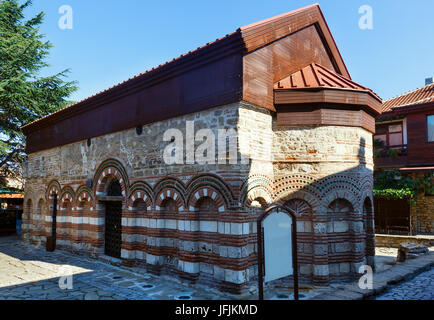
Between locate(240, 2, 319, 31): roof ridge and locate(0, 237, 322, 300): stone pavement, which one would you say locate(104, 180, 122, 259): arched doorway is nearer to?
locate(0, 237, 322, 300): stone pavement

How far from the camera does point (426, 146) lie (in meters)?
15.3

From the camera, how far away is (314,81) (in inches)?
305

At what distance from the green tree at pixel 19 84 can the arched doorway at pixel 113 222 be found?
10.0m

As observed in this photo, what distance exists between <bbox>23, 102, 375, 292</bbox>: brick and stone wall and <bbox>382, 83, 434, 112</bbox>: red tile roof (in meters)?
9.90

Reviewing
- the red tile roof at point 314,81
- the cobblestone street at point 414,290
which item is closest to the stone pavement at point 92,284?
the cobblestone street at point 414,290

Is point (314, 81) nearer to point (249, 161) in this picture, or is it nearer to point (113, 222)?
point (249, 161)

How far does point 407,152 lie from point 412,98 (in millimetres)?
3229

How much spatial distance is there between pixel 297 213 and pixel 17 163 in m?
19.8

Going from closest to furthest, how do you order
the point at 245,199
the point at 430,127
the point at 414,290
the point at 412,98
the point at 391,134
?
1. the point at 245,199
2. the point at 414,290
3. the point at 430,127
4. the point at 412,98
5. the point at 391,134

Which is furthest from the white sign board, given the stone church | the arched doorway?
the arched doorway

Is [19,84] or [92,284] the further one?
[19,84]

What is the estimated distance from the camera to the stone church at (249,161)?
6648mm

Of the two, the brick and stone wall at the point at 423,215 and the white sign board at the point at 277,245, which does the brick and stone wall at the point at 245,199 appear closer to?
the white sign board at the point at 277,245

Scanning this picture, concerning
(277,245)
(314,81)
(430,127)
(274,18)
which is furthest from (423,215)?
(277,245)
